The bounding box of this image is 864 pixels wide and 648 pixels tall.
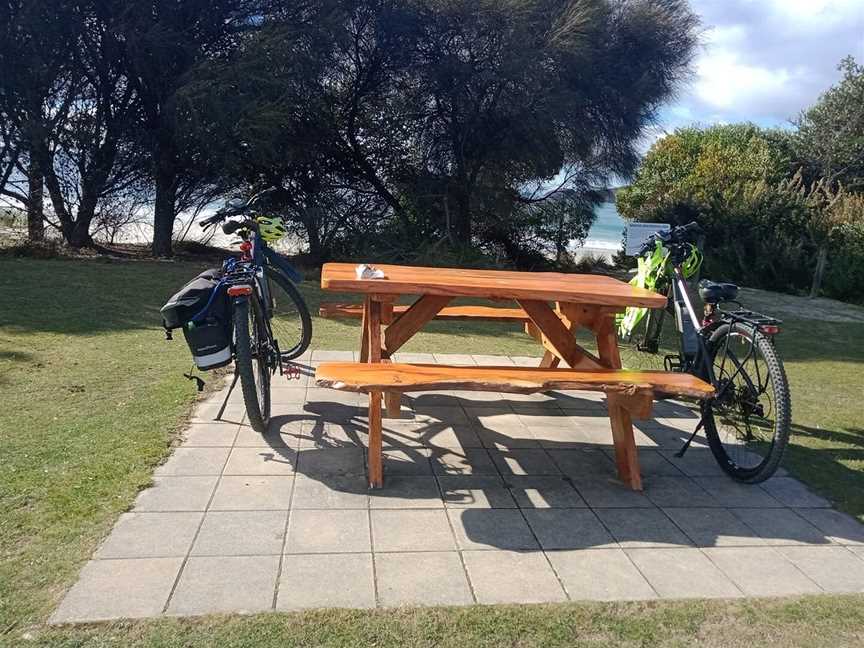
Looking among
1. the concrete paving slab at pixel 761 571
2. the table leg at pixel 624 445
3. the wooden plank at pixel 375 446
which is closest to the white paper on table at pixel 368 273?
the wooden plank at pixel 375 446

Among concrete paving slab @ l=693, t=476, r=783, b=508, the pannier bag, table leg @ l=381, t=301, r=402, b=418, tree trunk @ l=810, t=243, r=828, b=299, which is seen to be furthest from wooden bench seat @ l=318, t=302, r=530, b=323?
tree trunk @ l=810, t=243, r=828, b=299

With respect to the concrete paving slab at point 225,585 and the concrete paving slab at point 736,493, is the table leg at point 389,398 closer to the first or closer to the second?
the concrete paving slab at point 225,585

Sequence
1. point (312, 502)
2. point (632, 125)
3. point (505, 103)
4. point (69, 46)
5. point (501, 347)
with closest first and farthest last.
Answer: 1. point (312, 502)
2. point (501, 347)
3. point (69, 46)
4. point (505, 103)
5. point (632, 125)

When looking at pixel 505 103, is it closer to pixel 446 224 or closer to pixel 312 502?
pixel 446 224

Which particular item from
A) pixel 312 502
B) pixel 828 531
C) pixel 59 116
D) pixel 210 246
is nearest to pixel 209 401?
→ pixel 312 502

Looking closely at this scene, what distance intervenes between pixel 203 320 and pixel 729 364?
2.76 metres

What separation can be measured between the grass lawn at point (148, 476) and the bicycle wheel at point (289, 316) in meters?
0.72

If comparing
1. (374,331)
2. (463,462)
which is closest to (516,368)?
(463,462)

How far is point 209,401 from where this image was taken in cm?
438

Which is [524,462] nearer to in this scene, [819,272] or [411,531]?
[411,531]

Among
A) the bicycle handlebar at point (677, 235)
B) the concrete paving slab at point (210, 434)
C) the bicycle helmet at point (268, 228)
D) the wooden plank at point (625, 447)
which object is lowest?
the concrete paving slab at point (210, 434)

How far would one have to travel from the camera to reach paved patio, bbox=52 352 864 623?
97.2 inches

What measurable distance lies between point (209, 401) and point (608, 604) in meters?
2.79

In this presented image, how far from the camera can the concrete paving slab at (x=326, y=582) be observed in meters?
2.36
